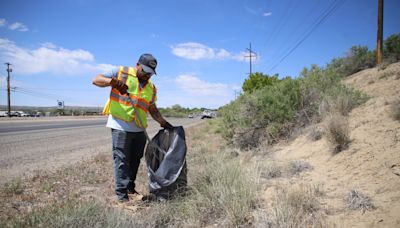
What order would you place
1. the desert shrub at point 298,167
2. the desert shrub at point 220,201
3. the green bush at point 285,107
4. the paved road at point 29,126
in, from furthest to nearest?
the paved road at point 29,126 < the green bush at point 285,107 < the desert shrub at point 298,167 < the desert shrub at point 220,201

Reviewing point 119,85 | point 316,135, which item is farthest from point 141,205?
point 316,135

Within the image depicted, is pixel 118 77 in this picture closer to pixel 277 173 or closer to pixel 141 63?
pixel 141 63

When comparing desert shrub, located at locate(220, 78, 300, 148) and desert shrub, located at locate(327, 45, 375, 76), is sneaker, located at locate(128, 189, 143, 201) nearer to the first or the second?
desert shrub, located at locate(220, 78, 300, 148)

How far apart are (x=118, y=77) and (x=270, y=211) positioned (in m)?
2.33

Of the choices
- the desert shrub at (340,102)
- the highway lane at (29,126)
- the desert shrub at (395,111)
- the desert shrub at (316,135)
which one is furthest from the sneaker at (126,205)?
the highway lane at (29,126)

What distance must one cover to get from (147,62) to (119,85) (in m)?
0.49

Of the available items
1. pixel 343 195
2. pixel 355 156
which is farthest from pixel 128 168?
pixel 355 156

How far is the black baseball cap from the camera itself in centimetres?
346

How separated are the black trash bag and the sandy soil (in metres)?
1.09

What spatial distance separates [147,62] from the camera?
3.46 metres

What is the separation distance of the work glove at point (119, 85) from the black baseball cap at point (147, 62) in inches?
14.7

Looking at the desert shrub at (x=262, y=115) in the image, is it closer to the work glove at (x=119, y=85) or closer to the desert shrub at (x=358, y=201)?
the desert shrub at (x=358, y=201)

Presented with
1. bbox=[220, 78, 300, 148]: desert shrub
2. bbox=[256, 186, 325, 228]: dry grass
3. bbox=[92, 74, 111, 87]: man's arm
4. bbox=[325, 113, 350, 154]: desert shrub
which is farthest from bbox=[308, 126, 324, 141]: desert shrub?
bbox=[92, 74, 111, 87]: man's arm

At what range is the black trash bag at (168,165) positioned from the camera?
11.0 feet
